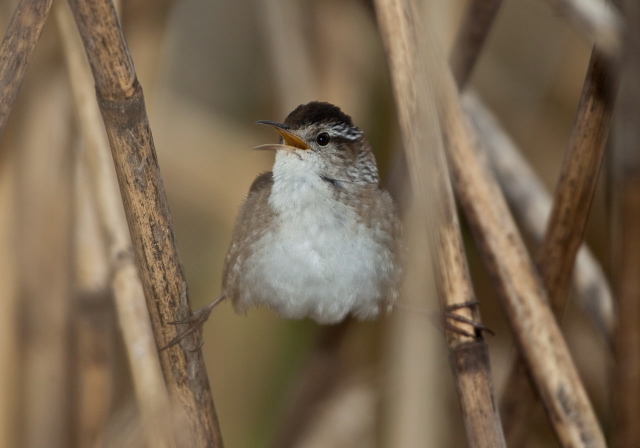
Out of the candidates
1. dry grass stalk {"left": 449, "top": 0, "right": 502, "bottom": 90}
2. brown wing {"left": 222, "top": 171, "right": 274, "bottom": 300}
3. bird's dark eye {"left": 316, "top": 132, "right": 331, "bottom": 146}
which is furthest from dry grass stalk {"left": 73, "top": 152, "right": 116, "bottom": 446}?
dry grass stalk {"left": 449, "top": 0, "right": 502, "bottom": 90}

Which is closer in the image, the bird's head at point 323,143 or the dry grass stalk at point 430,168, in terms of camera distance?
the dry grass stalk at point 430,168

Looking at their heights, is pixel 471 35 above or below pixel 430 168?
above

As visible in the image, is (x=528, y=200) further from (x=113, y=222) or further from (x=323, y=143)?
(x=113, y=222)

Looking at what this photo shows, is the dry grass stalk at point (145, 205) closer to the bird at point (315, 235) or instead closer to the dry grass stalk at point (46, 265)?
the bird at point (315, 235)

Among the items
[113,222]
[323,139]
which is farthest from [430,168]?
[113,222]

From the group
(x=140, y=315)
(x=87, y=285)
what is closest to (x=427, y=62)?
(x=140, y=315)

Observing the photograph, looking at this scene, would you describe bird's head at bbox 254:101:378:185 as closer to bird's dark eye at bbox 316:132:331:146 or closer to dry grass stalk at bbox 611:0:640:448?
bird's dark eye at bbox 316:132:331:146

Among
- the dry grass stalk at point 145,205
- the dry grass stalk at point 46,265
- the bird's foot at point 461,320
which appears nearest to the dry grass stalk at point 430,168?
the bird's foot at point 461,320
